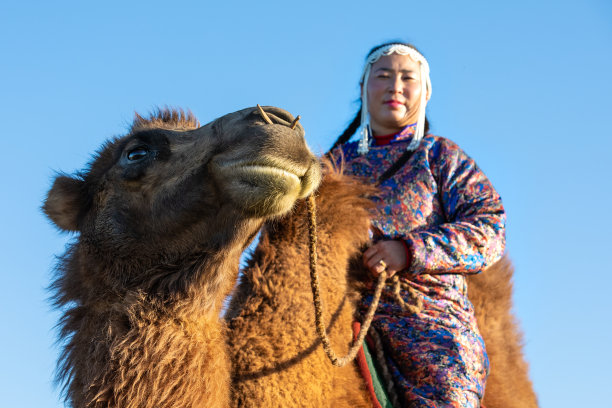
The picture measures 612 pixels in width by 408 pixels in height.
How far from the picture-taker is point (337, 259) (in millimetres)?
3260

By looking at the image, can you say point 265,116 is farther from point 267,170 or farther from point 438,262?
point 438,262

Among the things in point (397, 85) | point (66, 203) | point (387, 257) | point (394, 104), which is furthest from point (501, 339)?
point (66, 203)

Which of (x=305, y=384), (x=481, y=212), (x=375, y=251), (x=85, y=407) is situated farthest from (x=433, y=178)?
(x=85, y=407)

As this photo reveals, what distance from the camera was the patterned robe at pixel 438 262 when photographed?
10.4 ft

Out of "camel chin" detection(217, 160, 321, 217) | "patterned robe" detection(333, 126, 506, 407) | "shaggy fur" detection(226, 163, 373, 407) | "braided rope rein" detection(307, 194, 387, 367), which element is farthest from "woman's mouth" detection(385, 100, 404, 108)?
"camel chin" detection(217, 160, 321, 217)

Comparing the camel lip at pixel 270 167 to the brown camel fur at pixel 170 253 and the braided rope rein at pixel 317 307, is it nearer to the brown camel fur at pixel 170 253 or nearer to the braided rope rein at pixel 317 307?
the brown camel fur at pixel 170 253

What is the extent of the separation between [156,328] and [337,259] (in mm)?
988

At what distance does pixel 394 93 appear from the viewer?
13.6ft

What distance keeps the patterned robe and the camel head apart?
0.94 metres

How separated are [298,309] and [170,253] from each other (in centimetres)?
61

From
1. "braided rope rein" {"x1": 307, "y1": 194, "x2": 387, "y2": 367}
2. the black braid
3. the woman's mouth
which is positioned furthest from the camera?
the black braid

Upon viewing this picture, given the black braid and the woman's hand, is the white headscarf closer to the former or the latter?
the black braid

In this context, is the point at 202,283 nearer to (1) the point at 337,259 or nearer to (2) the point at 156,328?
(2) the point at 156,328

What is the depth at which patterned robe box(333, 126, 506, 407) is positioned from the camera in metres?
3.17
